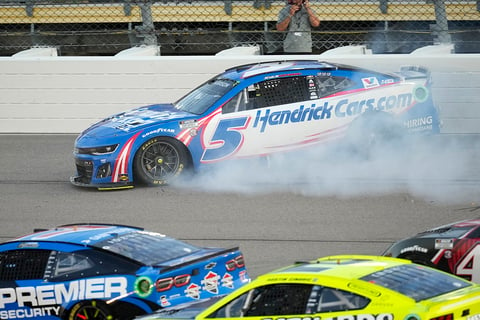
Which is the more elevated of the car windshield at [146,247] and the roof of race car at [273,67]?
the roof of race car at [273,67]

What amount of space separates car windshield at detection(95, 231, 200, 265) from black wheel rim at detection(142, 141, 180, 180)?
428 cm

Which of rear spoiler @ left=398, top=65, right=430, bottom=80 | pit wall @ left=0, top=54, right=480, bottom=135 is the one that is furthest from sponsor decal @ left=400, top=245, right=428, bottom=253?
pit wall @ left=0, top=54, right=480, bottom=135

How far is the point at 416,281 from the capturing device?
19.8 ft

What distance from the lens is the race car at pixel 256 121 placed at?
40.3 feet

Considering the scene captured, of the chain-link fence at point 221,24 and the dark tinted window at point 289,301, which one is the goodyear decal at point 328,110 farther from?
the dark tinted window at point 289,301

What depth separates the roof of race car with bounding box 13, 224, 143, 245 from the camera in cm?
776

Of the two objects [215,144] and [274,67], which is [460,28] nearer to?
[274,67]

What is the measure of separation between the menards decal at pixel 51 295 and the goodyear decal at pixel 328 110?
5.41m

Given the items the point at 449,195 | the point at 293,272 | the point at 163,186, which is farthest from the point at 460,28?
the point at 293,272

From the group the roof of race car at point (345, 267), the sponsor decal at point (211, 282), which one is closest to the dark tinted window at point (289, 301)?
the roof of race car at point (345, 267)

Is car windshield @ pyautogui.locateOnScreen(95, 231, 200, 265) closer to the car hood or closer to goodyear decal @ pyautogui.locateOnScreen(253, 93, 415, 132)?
the car hood

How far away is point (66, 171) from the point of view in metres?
13.7

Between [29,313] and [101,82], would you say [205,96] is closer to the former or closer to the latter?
[101,82]

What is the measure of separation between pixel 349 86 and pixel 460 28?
398 cm
